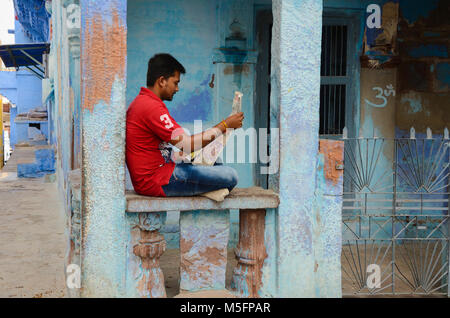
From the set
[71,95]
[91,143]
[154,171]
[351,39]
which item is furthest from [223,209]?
[351,39]

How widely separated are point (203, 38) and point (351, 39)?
1.86 meters

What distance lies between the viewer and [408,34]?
630 centimetres

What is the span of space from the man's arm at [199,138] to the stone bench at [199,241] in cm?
34

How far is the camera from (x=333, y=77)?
20.5 ft

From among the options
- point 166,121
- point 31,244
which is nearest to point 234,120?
point 166,121

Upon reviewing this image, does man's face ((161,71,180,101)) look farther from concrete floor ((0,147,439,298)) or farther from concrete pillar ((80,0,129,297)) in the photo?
concrete floor ((0,147,439,298))

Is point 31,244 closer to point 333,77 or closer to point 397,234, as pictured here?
point 397,234

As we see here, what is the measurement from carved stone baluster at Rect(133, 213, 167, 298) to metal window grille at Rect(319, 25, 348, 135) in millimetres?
3551

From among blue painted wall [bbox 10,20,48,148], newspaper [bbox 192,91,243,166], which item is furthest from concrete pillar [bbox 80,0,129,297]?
blue painted wall [bbox 10,20,48,148]

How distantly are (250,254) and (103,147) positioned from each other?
1.18m

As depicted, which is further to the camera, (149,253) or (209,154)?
(209,154)

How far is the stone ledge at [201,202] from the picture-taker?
312 cm

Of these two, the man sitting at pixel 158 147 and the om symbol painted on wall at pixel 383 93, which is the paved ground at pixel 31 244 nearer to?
the man sitting at pixel 158 147

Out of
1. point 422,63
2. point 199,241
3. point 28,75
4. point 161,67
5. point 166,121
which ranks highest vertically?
point 28,75
